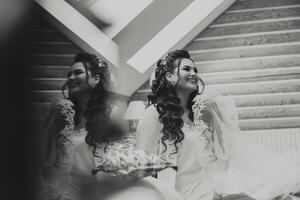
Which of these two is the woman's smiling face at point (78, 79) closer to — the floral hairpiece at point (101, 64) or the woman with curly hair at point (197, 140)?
the floral hairpiece at point (101, 64)

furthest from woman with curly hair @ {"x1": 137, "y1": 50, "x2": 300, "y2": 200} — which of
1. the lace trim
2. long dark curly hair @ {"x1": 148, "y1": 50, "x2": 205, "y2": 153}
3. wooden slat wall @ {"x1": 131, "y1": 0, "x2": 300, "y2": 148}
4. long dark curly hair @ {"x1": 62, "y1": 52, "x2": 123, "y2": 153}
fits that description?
the lace trim

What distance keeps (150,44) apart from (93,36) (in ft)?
1.53

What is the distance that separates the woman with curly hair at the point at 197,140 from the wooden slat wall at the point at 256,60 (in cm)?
15

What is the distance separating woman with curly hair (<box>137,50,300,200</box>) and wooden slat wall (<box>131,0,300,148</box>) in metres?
0.15

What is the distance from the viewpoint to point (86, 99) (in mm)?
2342

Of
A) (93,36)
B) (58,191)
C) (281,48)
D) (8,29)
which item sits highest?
(281,48)

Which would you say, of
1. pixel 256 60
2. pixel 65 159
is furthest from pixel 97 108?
pixel 256 60

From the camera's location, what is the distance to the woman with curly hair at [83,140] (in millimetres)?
1954

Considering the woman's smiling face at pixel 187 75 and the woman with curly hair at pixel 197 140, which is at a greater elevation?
the woman's smiling face at pixel 187 75

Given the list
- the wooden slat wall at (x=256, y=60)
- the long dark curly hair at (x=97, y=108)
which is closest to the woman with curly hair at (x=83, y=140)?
the long dark curly hair at (x=97, y=108)

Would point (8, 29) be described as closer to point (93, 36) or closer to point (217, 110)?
point (93, 36)

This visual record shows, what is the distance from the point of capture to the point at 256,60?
281 centimetres

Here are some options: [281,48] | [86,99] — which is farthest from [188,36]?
[86,99]

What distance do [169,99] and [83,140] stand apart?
660mm
